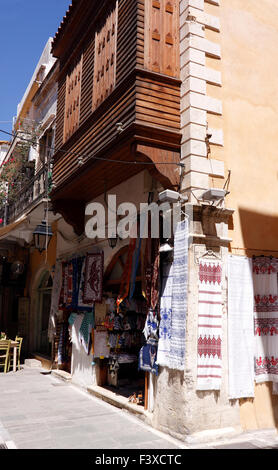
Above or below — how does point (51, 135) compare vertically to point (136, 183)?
above

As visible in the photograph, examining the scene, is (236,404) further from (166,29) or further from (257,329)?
(166,29)

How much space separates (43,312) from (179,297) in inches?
406

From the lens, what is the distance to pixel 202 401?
5.68 metres

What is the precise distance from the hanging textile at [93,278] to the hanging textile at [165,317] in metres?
2.75

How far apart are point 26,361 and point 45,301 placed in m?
→ 2.57

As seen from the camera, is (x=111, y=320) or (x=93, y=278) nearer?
(x=111, y=320)

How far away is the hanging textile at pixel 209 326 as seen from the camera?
576 cm

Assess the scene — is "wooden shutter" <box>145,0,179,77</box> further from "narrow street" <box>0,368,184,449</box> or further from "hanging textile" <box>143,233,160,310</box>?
"narrow street" <box>0,368,184,449</box>

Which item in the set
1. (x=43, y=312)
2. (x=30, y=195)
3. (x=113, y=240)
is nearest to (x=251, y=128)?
(x=113, y=240)

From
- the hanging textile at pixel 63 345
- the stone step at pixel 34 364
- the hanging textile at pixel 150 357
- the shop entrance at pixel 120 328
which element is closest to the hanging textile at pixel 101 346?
the shop entrance at pixel 120 328

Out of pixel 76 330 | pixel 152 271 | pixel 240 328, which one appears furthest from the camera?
pixel 76 330

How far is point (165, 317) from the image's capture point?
6.38 meters

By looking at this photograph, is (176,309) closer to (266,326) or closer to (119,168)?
(266,326)

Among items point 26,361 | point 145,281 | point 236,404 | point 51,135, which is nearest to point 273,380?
point 236,404
